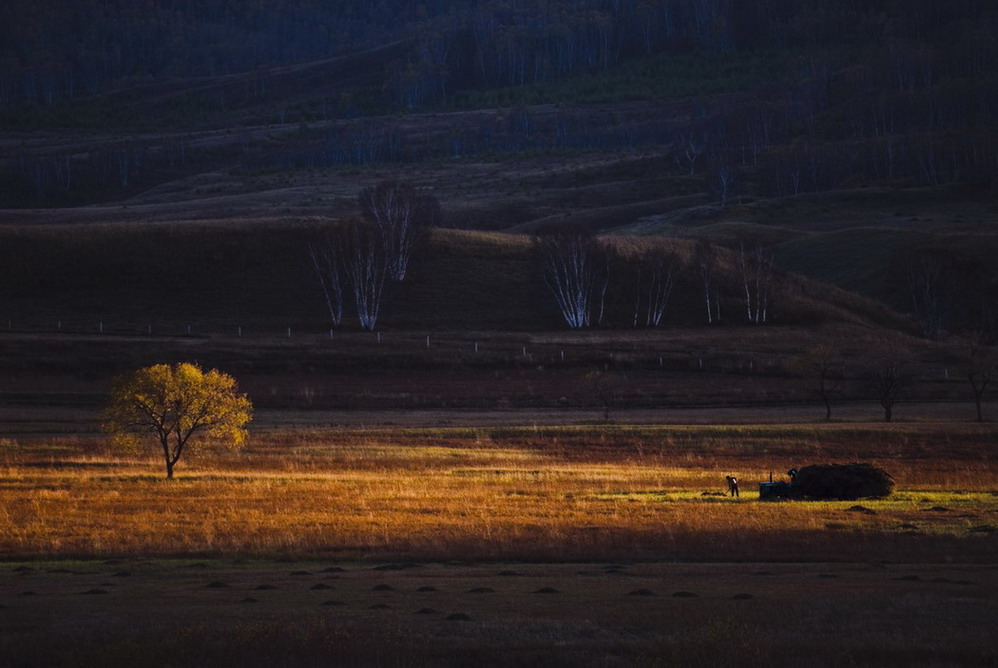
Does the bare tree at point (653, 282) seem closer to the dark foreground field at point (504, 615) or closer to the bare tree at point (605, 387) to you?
the bare tree at point (605, 387)

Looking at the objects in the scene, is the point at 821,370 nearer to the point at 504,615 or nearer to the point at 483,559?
the point at 483,559

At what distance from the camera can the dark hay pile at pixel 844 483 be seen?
41.1m

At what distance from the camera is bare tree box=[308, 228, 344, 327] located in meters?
118

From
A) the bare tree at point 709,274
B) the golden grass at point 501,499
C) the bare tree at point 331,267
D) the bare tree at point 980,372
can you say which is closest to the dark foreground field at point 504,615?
the golden grass at point 501,499

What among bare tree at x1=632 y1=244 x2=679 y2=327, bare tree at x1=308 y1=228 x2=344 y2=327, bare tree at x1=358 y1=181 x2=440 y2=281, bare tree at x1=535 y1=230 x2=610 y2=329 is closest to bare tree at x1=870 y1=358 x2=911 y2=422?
bare tree at x1=632 y1=244 x2=679 y2=327

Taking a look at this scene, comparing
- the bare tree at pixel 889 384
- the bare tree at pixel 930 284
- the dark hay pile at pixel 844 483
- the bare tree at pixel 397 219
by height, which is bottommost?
the dark hay pile at pixel 844 483

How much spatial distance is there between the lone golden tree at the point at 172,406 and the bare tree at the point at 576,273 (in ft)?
226

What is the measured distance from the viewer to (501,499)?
40469mm

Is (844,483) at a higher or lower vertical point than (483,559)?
higher

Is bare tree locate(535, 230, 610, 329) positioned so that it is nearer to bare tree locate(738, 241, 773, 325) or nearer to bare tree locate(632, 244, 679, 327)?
bare tree locate(632, 244, 679, 327)

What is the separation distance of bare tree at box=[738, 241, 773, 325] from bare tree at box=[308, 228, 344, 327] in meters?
44.6

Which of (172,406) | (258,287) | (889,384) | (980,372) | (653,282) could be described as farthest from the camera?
(653,282)

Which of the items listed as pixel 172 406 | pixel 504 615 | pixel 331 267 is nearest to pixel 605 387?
pixel 172 406

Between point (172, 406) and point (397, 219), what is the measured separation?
8187cm
